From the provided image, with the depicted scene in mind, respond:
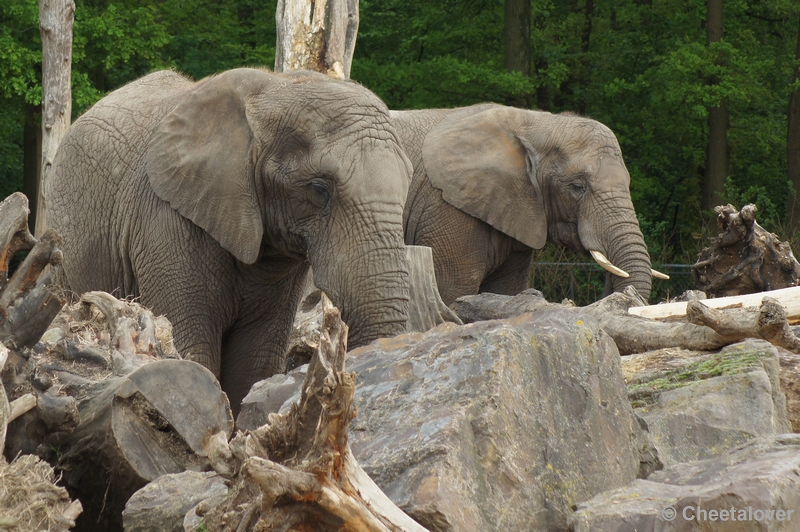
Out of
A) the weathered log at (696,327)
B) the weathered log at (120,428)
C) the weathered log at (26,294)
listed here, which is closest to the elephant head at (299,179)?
the weathered log at (696,327)

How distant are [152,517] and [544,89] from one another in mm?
20090

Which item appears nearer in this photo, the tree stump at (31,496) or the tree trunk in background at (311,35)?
the tree stump at (31,496)

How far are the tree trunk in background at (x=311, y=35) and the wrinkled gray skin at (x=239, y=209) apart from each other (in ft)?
10.2

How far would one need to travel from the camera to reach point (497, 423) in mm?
3408

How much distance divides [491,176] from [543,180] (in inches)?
19.7

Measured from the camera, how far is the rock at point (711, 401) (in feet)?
14.4

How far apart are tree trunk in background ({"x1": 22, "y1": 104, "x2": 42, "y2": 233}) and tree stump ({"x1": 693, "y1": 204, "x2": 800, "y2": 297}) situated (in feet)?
46.7

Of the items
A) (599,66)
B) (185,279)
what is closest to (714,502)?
(185,279)

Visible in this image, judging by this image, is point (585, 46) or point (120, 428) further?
point (585, 46)

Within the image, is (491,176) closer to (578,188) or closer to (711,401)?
(578,188)

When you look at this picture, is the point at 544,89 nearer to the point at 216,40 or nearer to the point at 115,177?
the point at 216,40

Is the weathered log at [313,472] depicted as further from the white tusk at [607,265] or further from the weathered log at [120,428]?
the white tusk at [607,265]

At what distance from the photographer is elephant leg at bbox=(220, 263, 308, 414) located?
21.1ft

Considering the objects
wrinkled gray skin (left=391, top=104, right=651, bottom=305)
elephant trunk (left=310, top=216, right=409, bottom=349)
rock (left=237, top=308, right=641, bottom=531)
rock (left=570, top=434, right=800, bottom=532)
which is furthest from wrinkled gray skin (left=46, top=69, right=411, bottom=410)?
wrinkled gray skin (left=391, top=104, right=651, bottom=305)
